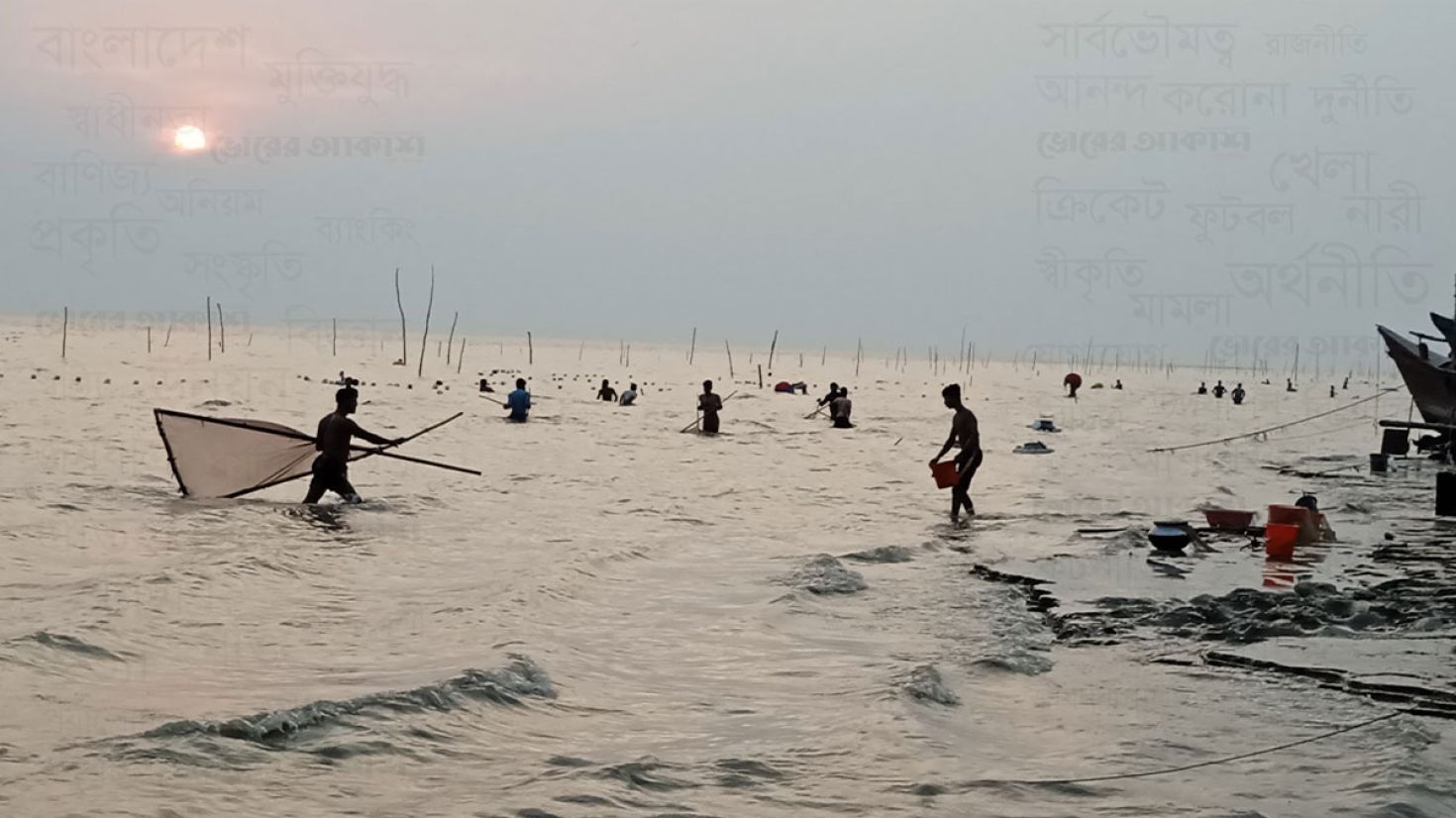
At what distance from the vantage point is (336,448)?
43.4ft

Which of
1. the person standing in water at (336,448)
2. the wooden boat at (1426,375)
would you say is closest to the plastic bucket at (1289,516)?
the person standing in water at (336,448)

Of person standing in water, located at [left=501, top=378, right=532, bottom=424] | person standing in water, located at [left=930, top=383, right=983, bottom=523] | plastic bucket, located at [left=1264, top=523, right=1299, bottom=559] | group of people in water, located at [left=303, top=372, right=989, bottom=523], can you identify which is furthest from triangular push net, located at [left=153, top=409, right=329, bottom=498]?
person standing in water, located at [left=501, top=378, right=532, bottom=424]

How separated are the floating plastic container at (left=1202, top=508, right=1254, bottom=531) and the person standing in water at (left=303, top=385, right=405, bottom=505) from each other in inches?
323

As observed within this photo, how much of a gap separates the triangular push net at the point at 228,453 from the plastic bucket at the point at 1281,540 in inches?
376

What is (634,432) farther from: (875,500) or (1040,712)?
(1040,712)

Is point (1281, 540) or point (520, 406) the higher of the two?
point (520, 406)

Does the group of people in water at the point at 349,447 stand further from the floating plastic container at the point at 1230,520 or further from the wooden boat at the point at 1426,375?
the wooden boat at the point at 1426,375

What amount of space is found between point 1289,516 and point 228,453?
414 inches

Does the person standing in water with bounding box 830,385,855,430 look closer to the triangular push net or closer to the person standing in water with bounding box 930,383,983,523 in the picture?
the person standing in water with bounding box 930,383,983,523

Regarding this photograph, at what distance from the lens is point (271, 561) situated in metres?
9.85

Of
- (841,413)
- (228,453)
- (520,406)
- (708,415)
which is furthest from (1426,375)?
(228,453)

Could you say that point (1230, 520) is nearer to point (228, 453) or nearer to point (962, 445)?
point (962, 445)

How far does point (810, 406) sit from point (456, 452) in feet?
59.2

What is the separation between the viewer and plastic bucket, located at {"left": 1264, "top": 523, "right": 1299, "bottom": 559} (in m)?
10.5
